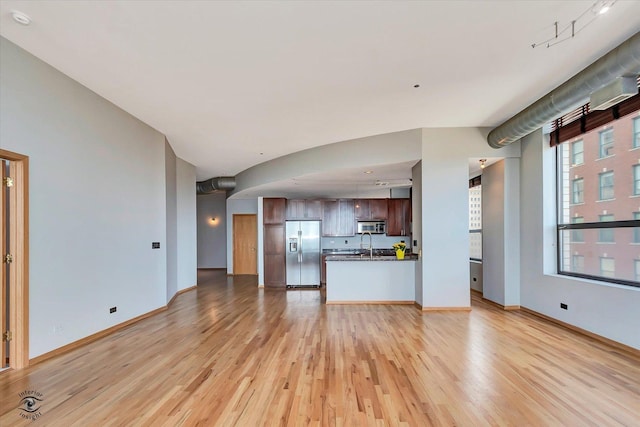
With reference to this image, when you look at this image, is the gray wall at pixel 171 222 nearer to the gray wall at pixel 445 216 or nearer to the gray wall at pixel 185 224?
the gray wall at pixel 185 224

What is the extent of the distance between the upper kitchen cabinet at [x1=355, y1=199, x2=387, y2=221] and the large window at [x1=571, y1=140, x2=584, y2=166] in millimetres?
4540

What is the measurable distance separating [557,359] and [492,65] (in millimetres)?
3170

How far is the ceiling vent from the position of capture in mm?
2980

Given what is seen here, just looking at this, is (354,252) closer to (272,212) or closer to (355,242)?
(355,242)

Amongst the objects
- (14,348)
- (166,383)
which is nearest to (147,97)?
(14,348)

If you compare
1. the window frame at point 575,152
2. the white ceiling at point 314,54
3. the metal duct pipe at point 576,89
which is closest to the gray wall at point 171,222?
the white ceiling at point 314,54

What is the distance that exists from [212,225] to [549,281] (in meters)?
10.1

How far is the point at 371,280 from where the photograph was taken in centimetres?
627

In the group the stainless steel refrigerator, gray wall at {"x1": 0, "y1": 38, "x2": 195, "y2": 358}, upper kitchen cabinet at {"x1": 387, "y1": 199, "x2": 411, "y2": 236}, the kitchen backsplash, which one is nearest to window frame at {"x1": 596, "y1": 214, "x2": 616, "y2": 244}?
upper kitchen cabinet at {"x1": 387, "y1": 199, "x2": 411, "y2": 236}

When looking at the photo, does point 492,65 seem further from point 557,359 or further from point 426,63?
point 557,359

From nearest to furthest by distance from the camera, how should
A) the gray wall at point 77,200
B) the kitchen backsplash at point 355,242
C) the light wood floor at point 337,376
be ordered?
the light wood floor at point 337,376 → the gray wall at point 77,200 → the kitchen backsplash at point 355,242

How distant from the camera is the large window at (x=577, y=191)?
4637 millimetres

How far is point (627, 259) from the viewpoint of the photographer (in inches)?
151

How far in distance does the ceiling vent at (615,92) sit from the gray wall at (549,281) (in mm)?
1913
